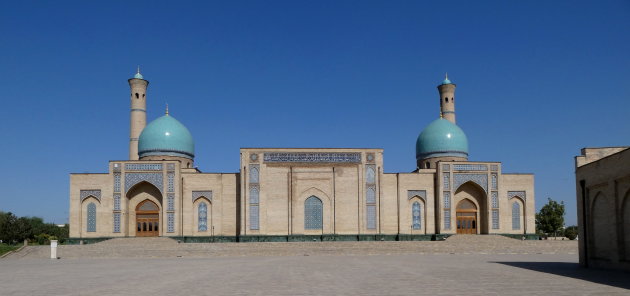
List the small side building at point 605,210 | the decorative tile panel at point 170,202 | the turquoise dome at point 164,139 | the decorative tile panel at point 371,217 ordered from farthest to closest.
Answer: the turquoise dome at point 164,139
the decorative tile panel at point 371,217
the decorative tile panel at point 170,202
the small side building at point 605,210

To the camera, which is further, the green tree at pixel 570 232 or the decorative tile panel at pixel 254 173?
the green tree at pixel 570 232

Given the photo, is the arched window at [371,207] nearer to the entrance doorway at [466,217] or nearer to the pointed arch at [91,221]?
the entrance doorway at [466,217]

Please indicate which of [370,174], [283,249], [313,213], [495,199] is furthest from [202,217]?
[495,199]

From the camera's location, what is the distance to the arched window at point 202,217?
34375mm

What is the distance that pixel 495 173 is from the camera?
35.2 meters

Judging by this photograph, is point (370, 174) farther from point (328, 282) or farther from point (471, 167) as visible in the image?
point (328, 282)

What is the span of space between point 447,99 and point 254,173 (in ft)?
47.1

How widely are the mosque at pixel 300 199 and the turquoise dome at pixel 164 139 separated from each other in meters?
2.31

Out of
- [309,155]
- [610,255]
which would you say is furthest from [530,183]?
[610,255]

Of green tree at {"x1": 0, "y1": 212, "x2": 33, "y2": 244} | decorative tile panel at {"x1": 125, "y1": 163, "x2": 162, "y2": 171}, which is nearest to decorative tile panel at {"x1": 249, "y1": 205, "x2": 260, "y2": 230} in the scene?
decorative tile panel at {"x1": 125, "y1": 163, "x2": 162, "y2": 171}

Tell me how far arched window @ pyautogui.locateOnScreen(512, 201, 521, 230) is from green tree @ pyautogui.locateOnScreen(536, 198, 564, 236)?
10.7 meters

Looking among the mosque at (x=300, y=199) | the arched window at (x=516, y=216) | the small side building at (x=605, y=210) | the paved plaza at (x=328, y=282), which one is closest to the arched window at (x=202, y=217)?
the mosque at (x=300, y=199)

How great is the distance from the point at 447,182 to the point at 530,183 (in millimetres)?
4888

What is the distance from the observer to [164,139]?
36.5m
